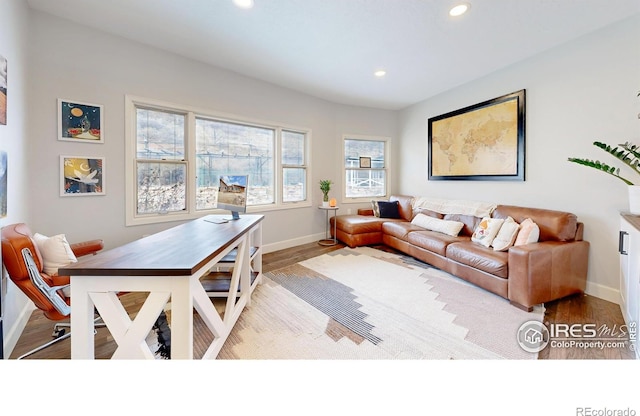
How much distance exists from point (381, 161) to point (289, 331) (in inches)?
167

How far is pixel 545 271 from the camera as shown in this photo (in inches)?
89.0

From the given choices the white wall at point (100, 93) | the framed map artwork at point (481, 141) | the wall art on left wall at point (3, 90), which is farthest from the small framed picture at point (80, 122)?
the framed map artwork at point (481, 141)

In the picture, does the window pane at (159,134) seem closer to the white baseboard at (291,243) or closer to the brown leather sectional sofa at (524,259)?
the white baseboard at (291,243)

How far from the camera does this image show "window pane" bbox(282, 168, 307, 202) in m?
4.30

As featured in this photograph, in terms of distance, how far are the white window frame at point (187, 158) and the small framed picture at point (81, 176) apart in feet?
0.73

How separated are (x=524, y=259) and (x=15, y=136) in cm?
428

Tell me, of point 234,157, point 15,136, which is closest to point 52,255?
point 15,136

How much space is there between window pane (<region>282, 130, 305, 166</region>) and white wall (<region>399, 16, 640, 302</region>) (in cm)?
294

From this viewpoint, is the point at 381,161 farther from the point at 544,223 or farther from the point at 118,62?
the point at 118,62

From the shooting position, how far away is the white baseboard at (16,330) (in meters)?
1.65

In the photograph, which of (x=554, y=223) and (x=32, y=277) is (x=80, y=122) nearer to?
A: (x=32, y=277)

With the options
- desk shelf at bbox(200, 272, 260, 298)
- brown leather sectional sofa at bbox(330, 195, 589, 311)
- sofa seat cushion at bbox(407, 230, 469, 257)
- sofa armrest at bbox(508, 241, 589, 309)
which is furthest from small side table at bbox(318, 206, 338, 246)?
sofa armrest at bbox(508, 241, 589, 309)

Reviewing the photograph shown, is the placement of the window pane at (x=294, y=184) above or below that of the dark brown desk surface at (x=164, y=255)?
above
